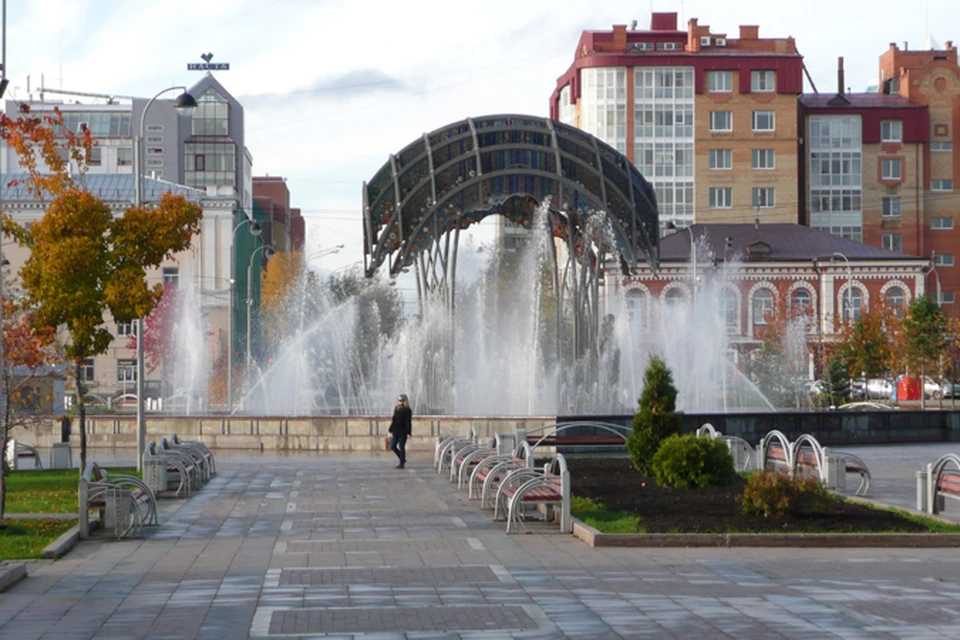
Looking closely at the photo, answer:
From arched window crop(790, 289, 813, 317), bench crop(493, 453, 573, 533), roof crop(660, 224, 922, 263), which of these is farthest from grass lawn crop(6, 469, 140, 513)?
arched window crop(790, 289, 813, 317)

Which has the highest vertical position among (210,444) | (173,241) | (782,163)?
(782,163)

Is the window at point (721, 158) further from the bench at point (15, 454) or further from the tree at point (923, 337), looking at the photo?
the bench at point (15, 454)

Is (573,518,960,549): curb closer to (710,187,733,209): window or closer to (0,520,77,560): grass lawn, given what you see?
(0,520,77,560): grass lawn

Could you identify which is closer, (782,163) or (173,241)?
(173,241)

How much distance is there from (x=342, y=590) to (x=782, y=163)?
86632 millimetres

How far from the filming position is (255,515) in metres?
17.3

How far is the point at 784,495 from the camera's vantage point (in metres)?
14.9

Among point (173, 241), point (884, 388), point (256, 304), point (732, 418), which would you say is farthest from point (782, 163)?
point (173, 241)

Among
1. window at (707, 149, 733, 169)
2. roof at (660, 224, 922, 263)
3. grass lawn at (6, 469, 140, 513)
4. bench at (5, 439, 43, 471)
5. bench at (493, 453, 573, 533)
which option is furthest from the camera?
window at (707, 149, 733, 169)

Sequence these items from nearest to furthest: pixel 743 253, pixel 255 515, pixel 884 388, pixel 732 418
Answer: pixel 255 515 → pixel 732 418 → pixel 884 388 → pixel 743 253

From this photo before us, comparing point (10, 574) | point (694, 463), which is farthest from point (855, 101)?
point (10, 574)

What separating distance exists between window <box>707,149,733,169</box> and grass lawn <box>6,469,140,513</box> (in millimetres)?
73436

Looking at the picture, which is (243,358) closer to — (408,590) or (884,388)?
(884,388)

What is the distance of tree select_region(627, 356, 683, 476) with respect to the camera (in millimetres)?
20062
